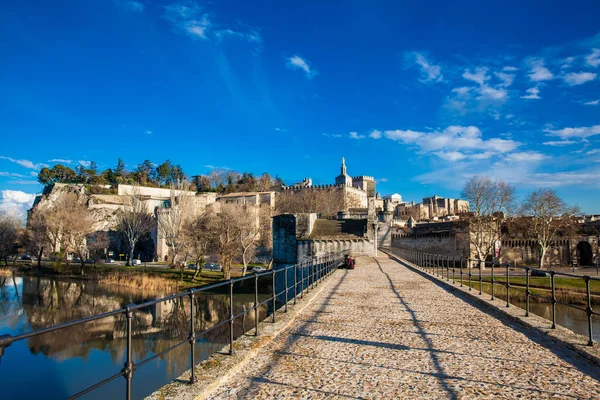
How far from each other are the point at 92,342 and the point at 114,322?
13.4ft

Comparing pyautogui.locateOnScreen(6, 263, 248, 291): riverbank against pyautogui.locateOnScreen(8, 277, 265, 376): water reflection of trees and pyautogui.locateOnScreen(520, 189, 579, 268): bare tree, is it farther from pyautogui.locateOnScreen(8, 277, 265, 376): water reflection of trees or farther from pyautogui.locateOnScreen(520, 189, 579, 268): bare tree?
pyautogui.locateOnScreen(520, 189, 579, 268): bare tree

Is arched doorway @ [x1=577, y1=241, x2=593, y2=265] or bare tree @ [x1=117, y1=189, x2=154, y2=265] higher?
bare tree @ [x1=117, y1=189, x2=154, y2=265]

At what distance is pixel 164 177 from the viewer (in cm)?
9975

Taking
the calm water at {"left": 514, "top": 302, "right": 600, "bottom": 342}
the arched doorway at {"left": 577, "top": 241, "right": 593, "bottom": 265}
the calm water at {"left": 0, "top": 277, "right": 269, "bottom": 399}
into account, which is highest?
the arched doorway at {"left": 577, "top": 241, "right": 593, "bottom": 265}

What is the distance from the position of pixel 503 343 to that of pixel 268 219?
139ft

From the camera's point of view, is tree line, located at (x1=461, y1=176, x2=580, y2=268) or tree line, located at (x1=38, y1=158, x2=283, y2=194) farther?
tree line, located at (x1=38, y1=158, x2=283, y2=194)

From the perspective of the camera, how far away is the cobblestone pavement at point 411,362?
13.4 feet

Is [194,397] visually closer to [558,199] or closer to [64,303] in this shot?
[64,303]

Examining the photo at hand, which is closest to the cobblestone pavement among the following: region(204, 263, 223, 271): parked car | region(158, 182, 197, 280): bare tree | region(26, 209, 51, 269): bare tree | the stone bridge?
the stone bridge

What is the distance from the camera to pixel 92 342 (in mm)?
18203

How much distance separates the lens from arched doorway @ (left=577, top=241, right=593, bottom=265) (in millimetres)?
44750

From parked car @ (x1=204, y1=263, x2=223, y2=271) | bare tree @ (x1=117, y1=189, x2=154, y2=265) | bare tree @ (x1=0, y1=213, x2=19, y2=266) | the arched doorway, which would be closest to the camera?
the arched doorway

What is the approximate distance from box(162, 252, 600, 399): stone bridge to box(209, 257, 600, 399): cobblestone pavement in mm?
11

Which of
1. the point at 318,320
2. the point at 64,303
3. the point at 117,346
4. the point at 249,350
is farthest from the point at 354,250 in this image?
the point at 249,350
